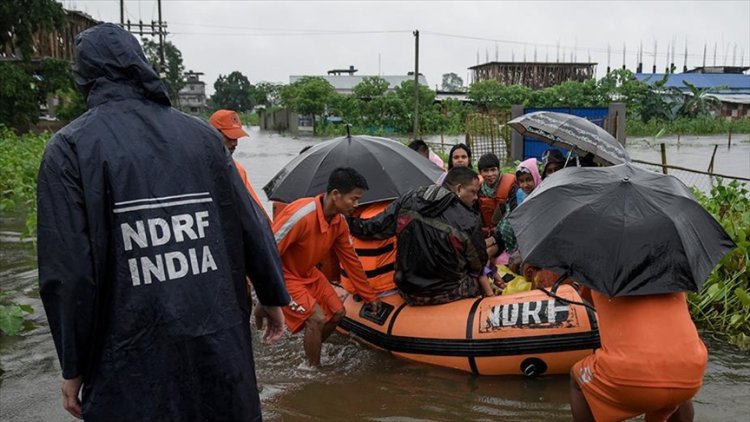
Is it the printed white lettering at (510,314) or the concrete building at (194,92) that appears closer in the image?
the printed white lettering at (510,314)

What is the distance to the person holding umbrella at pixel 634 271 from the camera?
274cm

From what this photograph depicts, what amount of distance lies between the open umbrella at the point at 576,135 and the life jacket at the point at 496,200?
0.55m

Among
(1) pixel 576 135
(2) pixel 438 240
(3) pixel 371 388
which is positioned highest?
(1) pixel 576 135

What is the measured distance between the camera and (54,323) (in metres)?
1.95

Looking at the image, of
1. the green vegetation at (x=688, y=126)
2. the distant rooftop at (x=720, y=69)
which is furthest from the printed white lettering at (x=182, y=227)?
the distant rooftop at (x=720, y=69)

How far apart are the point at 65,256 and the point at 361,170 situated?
4.09 meters

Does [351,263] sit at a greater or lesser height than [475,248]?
lesser

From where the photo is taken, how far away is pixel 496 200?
6723 mm

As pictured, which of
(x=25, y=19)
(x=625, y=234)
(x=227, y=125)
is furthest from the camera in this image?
(x=25, y=19)

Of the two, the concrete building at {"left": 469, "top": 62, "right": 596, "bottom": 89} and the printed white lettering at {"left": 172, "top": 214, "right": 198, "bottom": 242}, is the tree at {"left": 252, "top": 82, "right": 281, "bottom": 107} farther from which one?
the printed white lettering at {"left": 172, "top": 214, "right": 198, "bottom": 242}

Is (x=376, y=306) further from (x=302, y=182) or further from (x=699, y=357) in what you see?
(x=699, y=357)

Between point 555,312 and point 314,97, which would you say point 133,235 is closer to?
point 555,312

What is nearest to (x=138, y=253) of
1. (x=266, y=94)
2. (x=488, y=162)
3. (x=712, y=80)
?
(x=488, y=162)

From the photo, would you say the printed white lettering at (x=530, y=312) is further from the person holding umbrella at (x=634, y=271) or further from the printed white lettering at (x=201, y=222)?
the printed white lettering at (x=201, y=222)
